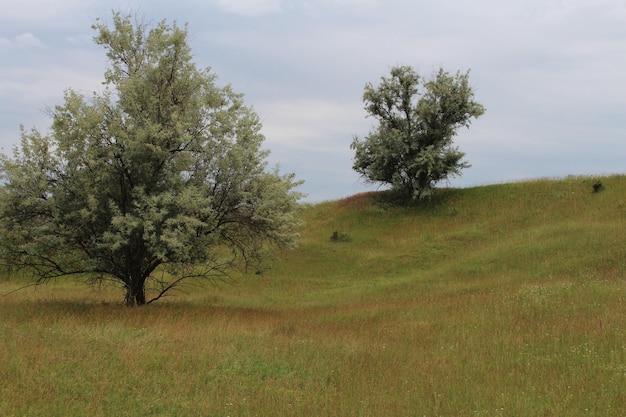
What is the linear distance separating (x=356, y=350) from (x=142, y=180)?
10.6 meters

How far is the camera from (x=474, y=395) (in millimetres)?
8102

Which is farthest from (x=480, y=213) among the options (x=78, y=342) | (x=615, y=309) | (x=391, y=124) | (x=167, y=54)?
(x=78, y=342)

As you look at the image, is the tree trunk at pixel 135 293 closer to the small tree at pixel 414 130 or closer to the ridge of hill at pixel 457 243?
the ridge of hill at pixel 457 243

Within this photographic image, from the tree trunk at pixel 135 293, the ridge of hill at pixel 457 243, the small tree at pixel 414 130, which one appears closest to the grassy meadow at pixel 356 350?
the ridge of hill at pixel 457 243

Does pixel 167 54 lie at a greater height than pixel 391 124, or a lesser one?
lesser

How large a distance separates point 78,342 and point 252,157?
9.94 m

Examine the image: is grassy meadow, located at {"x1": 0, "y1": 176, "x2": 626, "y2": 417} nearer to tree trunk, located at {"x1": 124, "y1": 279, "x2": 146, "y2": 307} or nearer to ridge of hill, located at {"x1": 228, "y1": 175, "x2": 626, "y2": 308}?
ridge of hill, located at {"x1": 228, "y1": 175, "x2": 626, "y2": 308}

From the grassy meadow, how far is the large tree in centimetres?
218

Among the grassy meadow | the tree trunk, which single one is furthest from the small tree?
the tree trunk

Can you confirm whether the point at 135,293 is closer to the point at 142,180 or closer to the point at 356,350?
the point at 142,180

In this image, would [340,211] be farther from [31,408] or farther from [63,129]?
[31,408]

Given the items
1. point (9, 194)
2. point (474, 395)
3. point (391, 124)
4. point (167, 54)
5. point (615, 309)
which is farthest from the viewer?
point (391, 124)

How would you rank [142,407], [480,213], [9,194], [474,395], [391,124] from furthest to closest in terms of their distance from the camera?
[391,124] → [480,213] → [9,194] → [474,395] → [142,407]

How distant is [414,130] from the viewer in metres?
45.1
